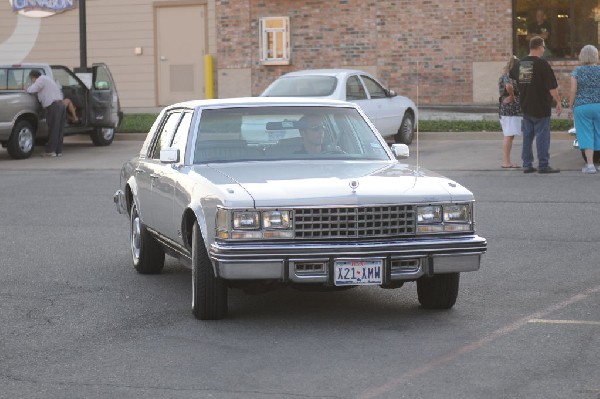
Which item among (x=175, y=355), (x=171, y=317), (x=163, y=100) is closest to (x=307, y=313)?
(x=171, y=317)

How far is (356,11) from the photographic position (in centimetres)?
3212

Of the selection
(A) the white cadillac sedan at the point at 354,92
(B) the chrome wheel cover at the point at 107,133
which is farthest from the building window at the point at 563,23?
(B) the chrome wheel cover at the point at 107,133

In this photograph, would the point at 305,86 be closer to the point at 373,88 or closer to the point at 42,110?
the point at 373,88

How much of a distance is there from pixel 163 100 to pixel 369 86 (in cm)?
1250

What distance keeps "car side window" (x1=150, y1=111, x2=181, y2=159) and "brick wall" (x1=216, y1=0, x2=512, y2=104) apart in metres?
20.2

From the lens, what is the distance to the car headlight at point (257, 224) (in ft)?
26.7

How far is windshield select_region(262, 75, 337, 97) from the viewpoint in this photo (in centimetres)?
2238

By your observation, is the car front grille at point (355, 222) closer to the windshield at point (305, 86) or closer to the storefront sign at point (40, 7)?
the windshield at point (305, 86)

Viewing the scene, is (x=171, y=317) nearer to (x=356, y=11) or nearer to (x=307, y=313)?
(x=307, y=313)

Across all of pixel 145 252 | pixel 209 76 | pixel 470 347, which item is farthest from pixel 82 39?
pixel 470 347

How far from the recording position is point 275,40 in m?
32.9

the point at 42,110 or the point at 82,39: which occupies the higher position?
the point at 82,39

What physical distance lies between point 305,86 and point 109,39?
14344 millimetres

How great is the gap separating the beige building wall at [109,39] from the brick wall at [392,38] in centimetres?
151
